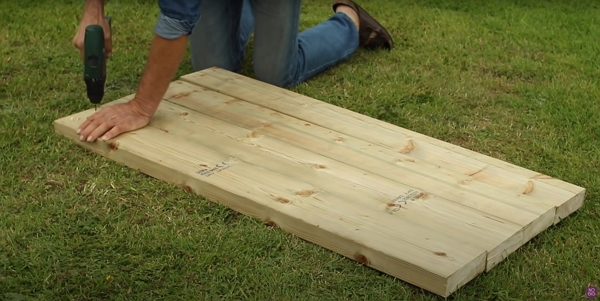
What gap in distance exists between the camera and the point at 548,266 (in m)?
2.79

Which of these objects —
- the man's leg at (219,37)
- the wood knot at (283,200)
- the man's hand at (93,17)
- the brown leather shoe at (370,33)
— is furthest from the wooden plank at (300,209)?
the brown leather shoe at (370,33)

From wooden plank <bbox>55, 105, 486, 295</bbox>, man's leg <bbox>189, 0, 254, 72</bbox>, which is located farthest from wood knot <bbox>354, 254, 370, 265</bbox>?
man's leg <bbox>189, 0, 254, 72</bbox>

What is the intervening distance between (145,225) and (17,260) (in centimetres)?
44

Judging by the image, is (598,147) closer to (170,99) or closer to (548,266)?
(548,266)

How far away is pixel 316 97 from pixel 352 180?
1190mm

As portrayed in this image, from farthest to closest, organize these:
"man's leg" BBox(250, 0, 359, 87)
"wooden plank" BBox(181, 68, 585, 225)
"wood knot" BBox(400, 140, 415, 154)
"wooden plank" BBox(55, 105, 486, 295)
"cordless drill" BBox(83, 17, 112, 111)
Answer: "man's leg" BBox(250, 0, 359, 87) < "wood knot" BBox(400, 140, 415, 154) < "cordless drill" BBox(83, 17, 112, 111) < "wooden plank" BBox(181, 68, 585, 225) < "wooden plank" BBox(55, 105, 486, 295)

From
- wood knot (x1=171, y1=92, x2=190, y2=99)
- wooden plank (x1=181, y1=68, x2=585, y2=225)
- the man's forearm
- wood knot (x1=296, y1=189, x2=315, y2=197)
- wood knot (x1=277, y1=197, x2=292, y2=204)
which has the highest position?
the man's forearm

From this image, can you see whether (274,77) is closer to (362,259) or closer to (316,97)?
(316,97)

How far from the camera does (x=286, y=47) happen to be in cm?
425

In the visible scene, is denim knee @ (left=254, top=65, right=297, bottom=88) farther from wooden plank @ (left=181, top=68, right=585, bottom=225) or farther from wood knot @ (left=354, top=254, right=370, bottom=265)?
wood knot @ (left=354, top=254, right=370, bottom=265)

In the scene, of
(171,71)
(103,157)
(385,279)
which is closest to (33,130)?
(103,157)

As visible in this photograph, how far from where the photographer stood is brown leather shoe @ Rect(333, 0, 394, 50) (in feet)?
16.0

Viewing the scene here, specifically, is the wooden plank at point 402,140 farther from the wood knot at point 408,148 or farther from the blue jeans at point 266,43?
Result: the blue jeans at point 266,43

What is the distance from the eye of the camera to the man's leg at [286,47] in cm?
418
